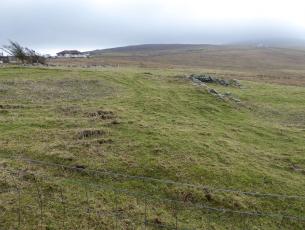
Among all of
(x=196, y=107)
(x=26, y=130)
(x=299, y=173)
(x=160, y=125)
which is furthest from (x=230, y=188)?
(x=196, y=107)

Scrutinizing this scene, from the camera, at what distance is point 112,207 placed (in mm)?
14062

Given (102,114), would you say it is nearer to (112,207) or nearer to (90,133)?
(90,133)

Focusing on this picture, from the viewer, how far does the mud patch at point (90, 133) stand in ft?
67.3

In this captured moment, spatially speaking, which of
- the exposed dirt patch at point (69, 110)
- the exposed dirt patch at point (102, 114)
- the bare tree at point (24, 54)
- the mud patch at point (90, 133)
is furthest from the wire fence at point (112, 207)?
the bare tree at point (24, 54)

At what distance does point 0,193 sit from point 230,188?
920 cm

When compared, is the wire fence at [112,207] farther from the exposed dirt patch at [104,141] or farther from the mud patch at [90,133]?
the mud patch at [90,133]

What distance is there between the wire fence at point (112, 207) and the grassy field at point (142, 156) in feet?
0.13

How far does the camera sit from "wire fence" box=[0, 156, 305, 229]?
516 inches

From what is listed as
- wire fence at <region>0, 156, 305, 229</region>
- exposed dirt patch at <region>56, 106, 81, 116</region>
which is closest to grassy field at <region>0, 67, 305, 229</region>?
wire fence at <region>0, 156, 305, 229</region>

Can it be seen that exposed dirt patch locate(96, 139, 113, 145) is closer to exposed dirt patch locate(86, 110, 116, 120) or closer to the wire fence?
the wire fence

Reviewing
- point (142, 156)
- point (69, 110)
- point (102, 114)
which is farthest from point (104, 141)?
point (69, 110)

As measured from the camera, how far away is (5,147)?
18.5m

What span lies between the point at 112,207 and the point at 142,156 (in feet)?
15.2

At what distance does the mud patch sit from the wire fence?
4002 mm
